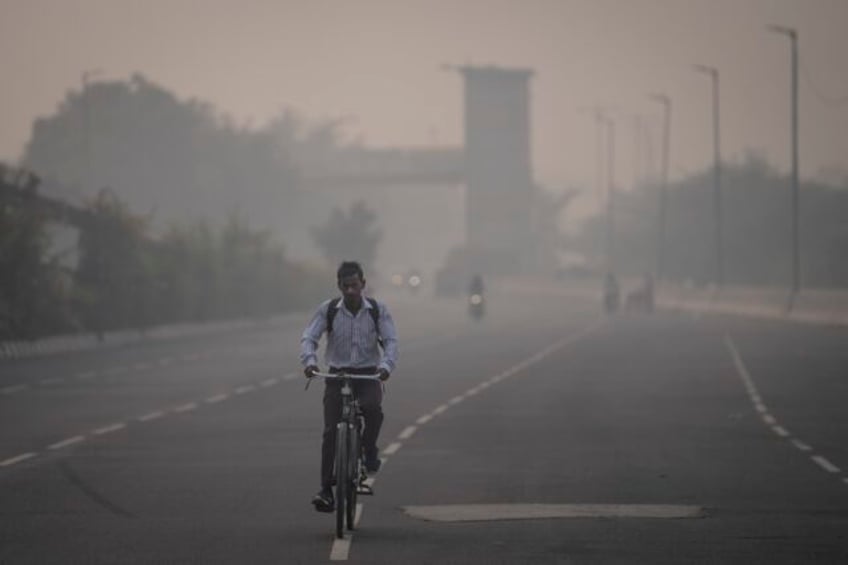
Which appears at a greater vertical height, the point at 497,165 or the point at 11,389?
the point at 497,165

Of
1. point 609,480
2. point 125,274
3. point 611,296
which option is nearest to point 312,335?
point 609,480

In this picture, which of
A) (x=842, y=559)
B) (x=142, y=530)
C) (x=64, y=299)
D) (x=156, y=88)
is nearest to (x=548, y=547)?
(x=842, y=559)

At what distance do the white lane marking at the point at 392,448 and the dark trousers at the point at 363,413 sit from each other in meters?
6.29

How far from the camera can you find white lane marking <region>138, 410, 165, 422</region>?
26484 millimetres

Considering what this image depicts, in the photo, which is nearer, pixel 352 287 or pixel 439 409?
pixel 352 287

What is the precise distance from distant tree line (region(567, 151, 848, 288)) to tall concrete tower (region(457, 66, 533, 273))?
459 inches

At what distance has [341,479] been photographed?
13.6 meters

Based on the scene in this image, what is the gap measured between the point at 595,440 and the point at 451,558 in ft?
32.7

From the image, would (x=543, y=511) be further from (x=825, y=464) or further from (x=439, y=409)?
(x=439, y=409)

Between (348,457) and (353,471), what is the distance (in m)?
0.12

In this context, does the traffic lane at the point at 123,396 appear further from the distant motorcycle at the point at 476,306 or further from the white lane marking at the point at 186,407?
the distant motorcycle at the point at 476,306

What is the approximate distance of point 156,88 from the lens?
157 meters

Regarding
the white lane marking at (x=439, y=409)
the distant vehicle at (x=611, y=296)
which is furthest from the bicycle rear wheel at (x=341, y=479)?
the distant vehicle at (x=611, y=296)

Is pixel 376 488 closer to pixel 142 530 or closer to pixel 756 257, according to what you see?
pixel 142 530
